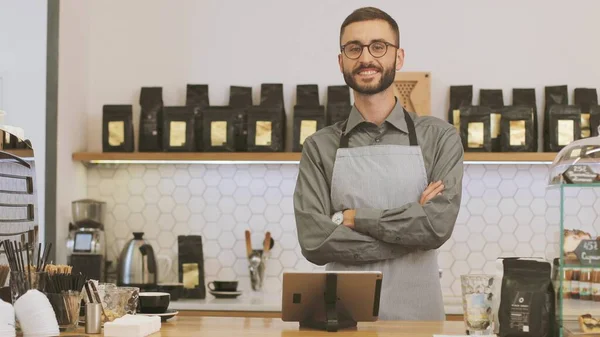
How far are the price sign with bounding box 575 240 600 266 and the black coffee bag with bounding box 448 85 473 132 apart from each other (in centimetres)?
254

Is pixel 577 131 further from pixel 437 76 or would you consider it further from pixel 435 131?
pixel 435 131

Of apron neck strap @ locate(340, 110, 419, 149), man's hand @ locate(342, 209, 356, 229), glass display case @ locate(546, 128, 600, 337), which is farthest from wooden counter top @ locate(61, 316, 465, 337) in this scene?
apron neck strap @ locate(340, 110, 419, 149)

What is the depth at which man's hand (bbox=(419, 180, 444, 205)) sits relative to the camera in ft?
9.36

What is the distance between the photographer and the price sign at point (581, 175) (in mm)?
2006

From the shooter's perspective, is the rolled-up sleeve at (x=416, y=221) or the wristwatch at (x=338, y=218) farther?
the wristwatch at (x=338, y=218)

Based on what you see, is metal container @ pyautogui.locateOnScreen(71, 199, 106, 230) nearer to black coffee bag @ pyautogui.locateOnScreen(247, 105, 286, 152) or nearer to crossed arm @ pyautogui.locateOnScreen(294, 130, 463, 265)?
black coffee bag @ pyautogui.locateOnScreen(247, 105, 286, 152)

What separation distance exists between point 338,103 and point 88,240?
147 centimetres

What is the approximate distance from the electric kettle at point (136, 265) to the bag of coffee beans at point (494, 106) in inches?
73.8

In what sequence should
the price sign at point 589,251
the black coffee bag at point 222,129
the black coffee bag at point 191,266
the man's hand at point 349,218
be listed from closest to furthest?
the price sign at point 589,251, the man's hand at point 349,218, the black coffee bag at point 191,266, the black coffee bag at point 222,129

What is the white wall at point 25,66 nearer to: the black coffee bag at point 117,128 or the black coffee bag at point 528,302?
the black coffee bag at point 117,128

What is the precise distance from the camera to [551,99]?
4.46 metres

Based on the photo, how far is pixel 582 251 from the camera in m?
1.95

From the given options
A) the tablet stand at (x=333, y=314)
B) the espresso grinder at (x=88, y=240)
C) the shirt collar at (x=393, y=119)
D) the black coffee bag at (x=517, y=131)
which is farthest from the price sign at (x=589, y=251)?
the espresso grinder at (x=88, y=240)

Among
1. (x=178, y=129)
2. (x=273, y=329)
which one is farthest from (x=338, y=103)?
(x=273, y=329)
